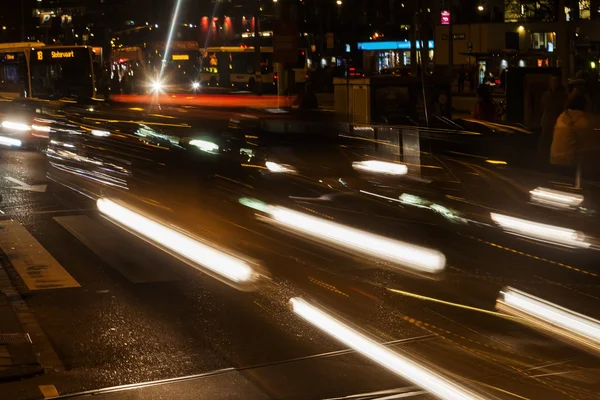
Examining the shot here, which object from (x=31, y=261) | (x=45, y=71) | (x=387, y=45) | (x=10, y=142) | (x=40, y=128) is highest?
(x=387, y=45)

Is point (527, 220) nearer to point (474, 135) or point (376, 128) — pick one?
point (474, 135)

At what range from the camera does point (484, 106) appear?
18.5 meters

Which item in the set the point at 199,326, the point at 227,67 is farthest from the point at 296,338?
the point at 227,67

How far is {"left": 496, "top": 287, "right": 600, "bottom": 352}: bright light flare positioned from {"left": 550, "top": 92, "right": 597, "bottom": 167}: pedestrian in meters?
4.56

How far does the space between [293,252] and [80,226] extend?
148 inches

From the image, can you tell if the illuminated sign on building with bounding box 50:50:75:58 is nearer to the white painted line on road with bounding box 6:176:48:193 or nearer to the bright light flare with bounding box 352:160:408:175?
the white painted line on road with bounding box 6:176:48:193

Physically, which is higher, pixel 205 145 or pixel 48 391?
pixel 205 145

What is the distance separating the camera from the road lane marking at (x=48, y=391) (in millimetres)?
6001

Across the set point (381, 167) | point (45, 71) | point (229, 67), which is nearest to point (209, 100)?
point (45, 71)

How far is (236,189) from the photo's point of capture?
54.6ft

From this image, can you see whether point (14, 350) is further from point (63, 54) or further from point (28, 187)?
point (63, 54)

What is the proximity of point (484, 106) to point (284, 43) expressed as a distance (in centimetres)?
790

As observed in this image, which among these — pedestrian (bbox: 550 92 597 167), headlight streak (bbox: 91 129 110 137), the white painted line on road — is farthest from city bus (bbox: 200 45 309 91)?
pedestrian (bbox: 550 92 597 167)

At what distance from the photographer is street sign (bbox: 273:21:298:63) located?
24.7 metres
